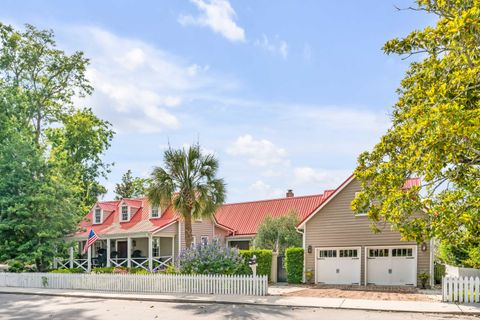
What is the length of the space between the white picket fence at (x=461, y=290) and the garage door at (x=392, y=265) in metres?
7.03

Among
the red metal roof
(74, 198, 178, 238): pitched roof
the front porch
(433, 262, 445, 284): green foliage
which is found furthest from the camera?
the red metal roof

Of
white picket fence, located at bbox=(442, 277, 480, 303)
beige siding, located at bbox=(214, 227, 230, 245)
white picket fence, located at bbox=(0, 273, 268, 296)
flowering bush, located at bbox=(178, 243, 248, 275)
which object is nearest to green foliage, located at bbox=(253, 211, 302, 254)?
beige siding, located at bbox=(214, 227, 230, 245)

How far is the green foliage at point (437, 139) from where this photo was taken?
9.26 m

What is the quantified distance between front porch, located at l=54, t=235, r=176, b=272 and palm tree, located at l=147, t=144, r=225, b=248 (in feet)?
23.1

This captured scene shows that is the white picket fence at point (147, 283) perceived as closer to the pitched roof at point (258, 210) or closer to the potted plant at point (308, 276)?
the potted plant at point (308, 276)

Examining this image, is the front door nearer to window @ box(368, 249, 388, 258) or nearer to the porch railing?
the porch railing

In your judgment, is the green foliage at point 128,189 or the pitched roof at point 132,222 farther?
the green foliage at point 128,189

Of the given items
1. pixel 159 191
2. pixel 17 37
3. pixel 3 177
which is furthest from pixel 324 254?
pixel 17 37

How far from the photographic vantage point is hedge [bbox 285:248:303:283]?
2548 centimetres

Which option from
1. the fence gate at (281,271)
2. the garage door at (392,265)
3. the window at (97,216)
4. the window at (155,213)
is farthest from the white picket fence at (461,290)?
the window at (97,216)

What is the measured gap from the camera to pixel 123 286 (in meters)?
21.5

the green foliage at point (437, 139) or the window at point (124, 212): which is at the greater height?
the green foliage at point (437, 139)

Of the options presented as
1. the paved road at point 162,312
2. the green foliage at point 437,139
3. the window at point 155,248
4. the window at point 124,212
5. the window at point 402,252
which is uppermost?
the green foliage at point 437,139

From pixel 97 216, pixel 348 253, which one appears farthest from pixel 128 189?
pixel 348 253
